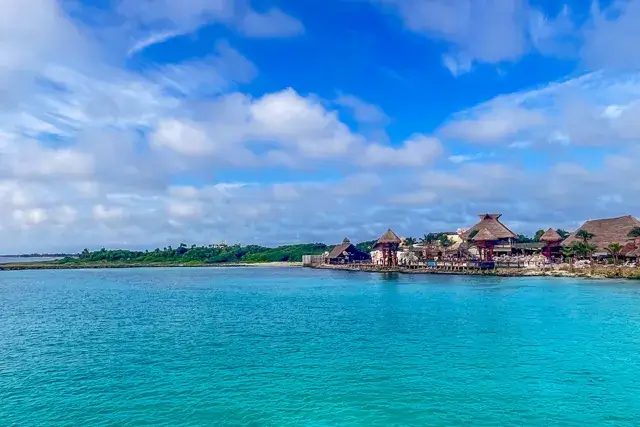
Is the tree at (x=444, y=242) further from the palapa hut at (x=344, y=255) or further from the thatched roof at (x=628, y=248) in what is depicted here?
the thatched roof at (x=628, y=248)

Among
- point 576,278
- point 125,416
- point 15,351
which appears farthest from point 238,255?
point 125,416

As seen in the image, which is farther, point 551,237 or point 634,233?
point 551,237

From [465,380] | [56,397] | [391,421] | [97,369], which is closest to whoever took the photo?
[391,421]

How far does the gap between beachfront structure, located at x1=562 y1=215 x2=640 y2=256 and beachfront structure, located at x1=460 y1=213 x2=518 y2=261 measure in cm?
1048

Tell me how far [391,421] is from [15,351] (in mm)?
20179

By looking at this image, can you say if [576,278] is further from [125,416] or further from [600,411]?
[125,416]

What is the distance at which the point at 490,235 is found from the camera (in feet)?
262

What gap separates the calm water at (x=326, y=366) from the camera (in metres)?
14.3

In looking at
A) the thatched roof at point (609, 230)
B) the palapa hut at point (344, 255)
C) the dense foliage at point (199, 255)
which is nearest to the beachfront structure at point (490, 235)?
the thatched roof at point (609, 230)

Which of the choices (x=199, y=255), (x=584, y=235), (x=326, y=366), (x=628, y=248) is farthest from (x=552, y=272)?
(x=199, y=255)

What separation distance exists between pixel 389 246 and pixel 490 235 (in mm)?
20485

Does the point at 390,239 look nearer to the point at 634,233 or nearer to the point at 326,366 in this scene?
the point at 634,233

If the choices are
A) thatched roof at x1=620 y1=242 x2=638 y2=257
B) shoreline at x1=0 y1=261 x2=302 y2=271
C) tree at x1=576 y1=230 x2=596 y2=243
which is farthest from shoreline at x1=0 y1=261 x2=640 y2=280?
tree at x1=576 y1=230 x2=596 y2=243

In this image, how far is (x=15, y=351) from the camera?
74.5 feet
